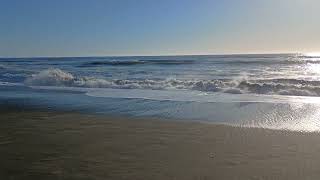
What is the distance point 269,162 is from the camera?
590 centimetres

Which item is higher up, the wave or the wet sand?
the wet sand

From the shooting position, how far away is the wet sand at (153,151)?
544cm

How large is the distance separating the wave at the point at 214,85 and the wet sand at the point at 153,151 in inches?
388

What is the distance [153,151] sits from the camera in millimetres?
6668

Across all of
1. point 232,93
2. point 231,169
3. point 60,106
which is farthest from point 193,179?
point 232,93

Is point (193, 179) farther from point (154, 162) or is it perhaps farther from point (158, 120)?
point (158, 120)

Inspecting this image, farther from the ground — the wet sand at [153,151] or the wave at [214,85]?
the wet sand at [153,151]

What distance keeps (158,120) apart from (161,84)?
12.7 m

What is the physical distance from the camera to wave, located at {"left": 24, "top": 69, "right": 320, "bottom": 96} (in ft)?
60.2

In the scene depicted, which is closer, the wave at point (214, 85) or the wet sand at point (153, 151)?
the wet sand at point (153, 151)

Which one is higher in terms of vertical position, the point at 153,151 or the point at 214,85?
the point at 153,151

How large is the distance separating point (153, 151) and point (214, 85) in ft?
46.6

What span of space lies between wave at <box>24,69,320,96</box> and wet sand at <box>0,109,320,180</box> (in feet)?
32.3

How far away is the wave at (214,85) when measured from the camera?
18.4m
